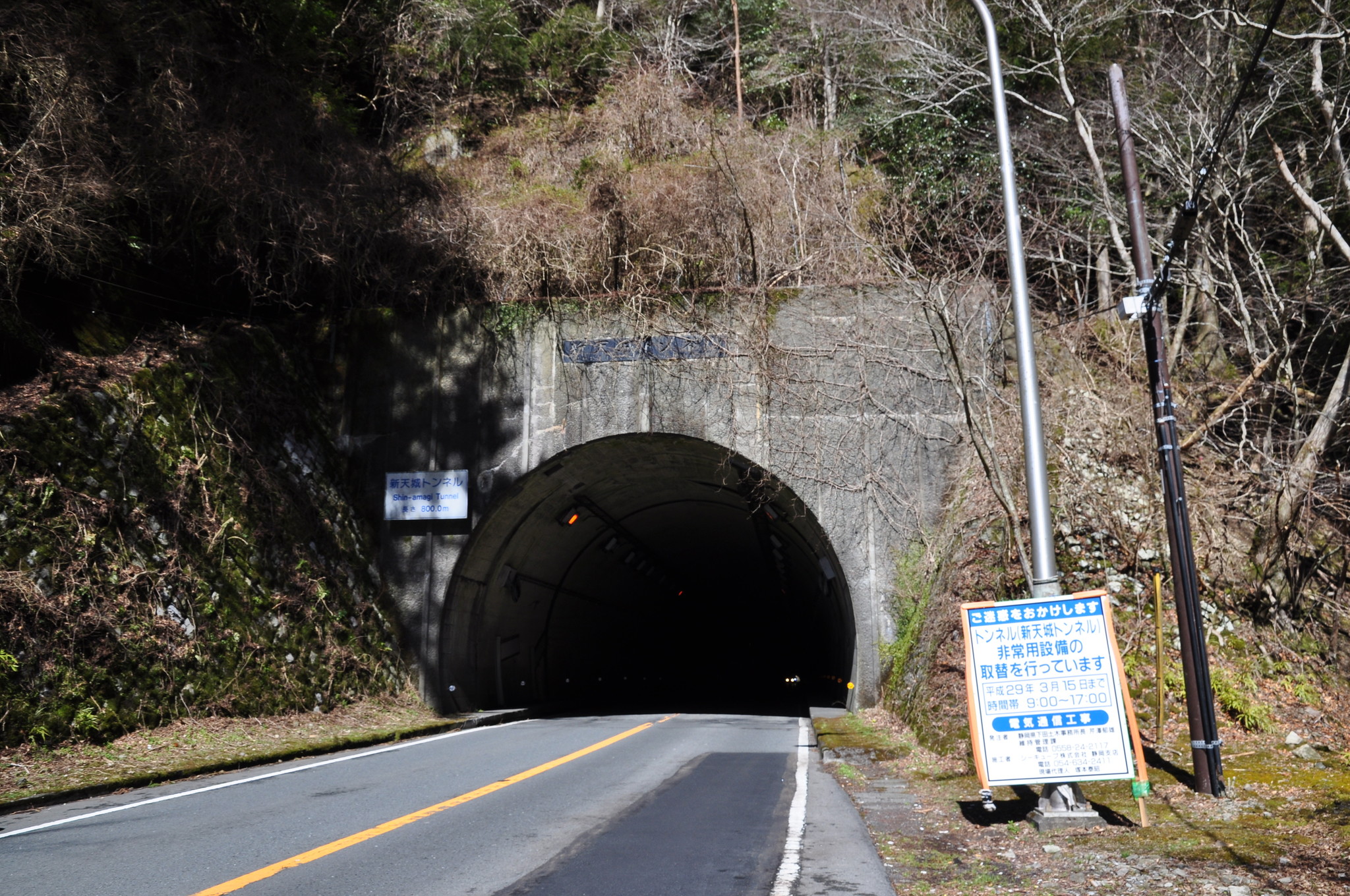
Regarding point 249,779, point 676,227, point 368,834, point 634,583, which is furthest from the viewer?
point 634,583

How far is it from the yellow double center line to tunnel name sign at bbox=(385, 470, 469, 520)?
5763mm

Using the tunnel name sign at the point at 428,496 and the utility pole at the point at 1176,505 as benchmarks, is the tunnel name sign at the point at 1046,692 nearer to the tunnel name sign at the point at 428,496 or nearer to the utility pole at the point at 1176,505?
the utility pole at the point at 1176,505

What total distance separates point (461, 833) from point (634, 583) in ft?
62.5

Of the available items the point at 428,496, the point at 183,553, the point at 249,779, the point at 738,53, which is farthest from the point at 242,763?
the point at 738,53

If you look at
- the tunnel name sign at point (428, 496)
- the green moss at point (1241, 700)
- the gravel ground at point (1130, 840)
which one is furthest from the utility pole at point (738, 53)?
the gravel ground at point (1130, 840)

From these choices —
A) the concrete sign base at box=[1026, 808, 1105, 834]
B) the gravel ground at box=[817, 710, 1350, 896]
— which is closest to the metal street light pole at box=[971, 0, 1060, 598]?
the concrete sign base at box=[1026, 808, 1105, 834]

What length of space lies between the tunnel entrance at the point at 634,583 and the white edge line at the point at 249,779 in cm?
263

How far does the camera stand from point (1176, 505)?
691 cm

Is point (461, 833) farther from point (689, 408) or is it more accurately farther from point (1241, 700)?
point (689, 408)

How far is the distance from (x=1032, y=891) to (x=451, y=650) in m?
11.6

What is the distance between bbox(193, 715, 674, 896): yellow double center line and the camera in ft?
14.7

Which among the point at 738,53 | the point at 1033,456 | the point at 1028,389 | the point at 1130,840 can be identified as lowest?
the point at 1130,840

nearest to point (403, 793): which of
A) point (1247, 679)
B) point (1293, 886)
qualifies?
point (1293, 886)

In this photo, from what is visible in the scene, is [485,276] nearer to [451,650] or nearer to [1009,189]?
[451,650]
